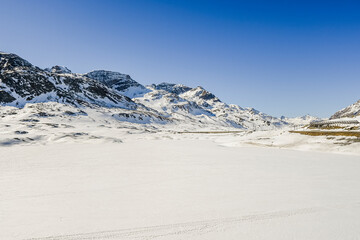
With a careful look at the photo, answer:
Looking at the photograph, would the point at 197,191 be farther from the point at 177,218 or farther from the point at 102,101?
the point at 102,101

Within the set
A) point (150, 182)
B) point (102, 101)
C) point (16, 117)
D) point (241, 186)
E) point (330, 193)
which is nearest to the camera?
point (330, 193)

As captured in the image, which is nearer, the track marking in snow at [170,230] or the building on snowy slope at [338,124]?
the track marking in snow at [170,230]

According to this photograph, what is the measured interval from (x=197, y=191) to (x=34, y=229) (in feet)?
18.2

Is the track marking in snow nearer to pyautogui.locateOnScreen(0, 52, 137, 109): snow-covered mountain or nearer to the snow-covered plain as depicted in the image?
the snow-covered plain

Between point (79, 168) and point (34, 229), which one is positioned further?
point (79, 168)

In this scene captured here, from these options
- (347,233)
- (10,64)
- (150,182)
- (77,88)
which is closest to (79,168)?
(150,182)

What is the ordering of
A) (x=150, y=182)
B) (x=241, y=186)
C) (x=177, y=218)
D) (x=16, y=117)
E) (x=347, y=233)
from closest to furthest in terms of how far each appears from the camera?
(x=347, y=233) < (x=177, y=218) < (x=241, y=186) < (x=150, y=182) < (x=16, y=117)

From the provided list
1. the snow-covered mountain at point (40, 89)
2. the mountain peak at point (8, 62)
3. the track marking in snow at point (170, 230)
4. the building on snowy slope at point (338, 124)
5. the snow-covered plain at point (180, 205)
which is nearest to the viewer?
the track marking in snow at point (170, 230)

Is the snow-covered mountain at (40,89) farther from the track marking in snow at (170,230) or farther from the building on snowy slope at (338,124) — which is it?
the track marking in snow at (170,230)

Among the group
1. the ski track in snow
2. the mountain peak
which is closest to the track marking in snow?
the ski track in snow

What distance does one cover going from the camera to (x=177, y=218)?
585 centimetres

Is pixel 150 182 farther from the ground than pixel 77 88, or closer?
closer

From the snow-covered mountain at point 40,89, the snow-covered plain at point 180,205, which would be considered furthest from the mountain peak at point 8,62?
the snow-covered plain at point 180,205

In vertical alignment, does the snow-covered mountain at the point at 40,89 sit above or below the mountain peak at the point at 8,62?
below
